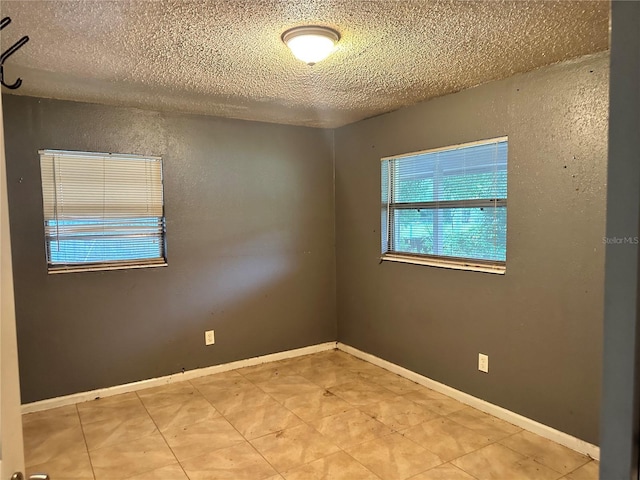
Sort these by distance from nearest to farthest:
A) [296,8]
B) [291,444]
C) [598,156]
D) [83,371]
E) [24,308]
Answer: [296,8]
[598,156]
[291,444]
[24,308]
[83,371]

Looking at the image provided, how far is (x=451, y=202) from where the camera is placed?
3156 millimetres

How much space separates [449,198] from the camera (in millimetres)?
3176

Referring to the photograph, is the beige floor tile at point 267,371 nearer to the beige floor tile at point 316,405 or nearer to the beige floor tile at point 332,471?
the beige floor tile at point 316,405

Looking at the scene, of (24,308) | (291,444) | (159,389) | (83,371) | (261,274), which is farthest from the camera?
(261,274)

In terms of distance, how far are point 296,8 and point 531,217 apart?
1793mm

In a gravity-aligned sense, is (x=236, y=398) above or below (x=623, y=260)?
below

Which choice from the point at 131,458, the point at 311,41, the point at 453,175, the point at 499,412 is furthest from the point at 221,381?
the point at 311,41

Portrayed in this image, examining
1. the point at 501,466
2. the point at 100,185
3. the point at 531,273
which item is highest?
the point at 100,185

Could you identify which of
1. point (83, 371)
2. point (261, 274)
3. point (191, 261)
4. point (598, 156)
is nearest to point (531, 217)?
point (598, 156)

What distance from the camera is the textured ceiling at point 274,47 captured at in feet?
5.87

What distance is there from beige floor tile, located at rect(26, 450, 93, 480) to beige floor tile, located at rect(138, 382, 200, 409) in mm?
681

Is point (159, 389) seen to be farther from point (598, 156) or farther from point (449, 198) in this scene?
point (598, 156)

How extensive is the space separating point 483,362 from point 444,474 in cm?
92

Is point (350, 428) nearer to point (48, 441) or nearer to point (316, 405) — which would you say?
point (316, 405)
